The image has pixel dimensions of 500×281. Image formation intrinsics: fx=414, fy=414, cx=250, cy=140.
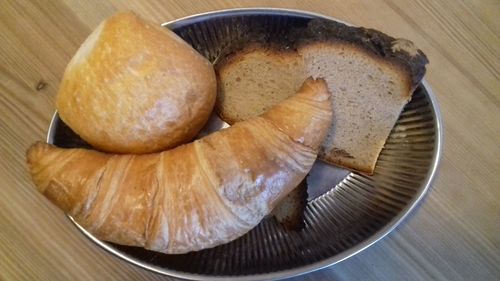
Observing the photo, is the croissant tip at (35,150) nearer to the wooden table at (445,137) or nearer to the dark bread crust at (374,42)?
the wooden table at (445,137)

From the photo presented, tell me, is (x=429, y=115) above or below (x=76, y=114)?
above

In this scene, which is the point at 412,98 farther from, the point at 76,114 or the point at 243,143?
the point at 76,114

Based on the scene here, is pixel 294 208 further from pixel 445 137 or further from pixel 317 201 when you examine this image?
pixel 445 137

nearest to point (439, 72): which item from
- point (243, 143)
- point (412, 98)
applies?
point (412, 98)

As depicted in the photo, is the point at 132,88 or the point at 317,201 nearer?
the point at 132,88

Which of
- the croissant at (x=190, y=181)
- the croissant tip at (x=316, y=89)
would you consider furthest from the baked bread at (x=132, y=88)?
the croissant tip at (x=316, y=89)

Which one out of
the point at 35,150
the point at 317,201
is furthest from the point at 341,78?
the point at 35,150

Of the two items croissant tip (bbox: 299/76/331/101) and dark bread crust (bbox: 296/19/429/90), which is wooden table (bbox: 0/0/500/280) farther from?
croissant tip (bbox: 299/76/331/101)
